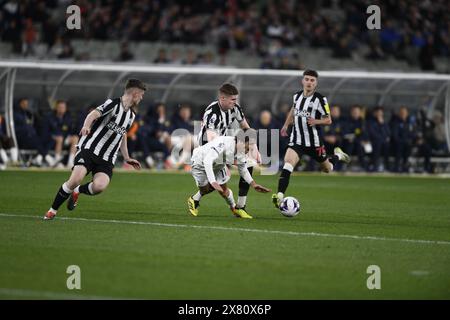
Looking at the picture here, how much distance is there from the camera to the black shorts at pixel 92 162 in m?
13.3

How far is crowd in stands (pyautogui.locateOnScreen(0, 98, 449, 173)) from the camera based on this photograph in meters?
24.8

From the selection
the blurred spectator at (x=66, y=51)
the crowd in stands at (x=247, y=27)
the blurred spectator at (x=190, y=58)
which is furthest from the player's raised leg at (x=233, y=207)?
the blurred spectator at (x=66, y=51)

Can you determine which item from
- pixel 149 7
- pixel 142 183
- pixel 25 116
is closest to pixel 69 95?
pixel 25 116

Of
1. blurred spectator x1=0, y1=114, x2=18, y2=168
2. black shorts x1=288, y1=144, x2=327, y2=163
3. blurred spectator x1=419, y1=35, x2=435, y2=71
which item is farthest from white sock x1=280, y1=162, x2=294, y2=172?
blurred spectator x1=419, y1=35, x2=435, y2=71

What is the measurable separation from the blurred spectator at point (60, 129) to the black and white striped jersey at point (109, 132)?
11.5m

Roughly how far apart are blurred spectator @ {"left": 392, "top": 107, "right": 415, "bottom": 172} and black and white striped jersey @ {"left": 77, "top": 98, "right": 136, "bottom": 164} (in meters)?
14.7

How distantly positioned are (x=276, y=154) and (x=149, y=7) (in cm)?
1209

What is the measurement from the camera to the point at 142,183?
21172mm

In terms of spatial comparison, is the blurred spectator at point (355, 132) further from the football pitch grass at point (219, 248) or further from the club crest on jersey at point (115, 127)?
the club crest on jersey at point (115, 127)

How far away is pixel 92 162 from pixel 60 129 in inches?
459

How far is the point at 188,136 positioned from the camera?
1029 inches

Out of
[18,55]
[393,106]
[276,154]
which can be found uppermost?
[18,55]

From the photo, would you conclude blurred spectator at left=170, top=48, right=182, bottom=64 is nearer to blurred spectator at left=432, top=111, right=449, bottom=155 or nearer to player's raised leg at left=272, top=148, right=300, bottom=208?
blurred spectator at left=432, top=111, right=449, bottom=155

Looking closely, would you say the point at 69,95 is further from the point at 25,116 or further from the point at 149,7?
the point at 149,7
